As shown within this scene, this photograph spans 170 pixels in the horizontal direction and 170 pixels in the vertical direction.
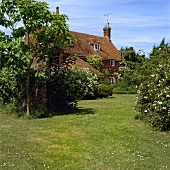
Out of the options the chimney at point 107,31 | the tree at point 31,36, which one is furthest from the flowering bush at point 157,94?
the chimney at point 107,31

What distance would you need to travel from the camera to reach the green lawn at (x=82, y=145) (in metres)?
7.25

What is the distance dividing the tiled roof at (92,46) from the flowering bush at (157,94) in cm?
3051

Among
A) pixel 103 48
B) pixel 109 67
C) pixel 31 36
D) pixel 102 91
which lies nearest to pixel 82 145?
pixel 31 36

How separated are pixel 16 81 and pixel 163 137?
8.50 m

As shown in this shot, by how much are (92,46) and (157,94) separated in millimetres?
36815

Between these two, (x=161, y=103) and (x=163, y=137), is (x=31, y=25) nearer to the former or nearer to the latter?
(x=161, y=103)

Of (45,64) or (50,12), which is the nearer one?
(50,12)

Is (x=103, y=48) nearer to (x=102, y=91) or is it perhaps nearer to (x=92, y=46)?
(x=92, y=46)

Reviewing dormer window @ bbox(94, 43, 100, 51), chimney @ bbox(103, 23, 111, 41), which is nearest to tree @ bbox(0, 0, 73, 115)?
dormer window @ bbox(94, 43, 100, 51)

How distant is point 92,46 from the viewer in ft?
158

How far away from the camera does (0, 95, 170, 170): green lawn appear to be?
725cm

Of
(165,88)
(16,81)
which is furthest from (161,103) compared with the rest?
(16,81)

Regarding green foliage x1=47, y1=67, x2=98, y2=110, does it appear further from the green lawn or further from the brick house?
the brick house

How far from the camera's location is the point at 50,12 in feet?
48.7
